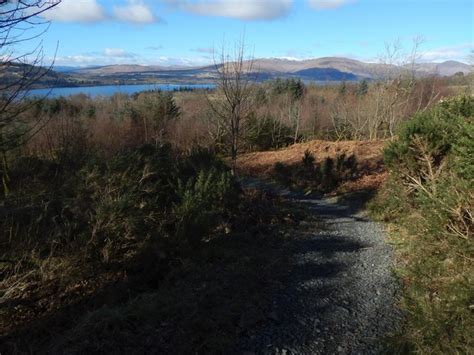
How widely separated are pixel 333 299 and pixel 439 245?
1.58m

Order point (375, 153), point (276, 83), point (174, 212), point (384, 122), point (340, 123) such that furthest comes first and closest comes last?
point (276, 83) → point (340, 123) → point (384, 122) → point (375, 153) → point (174, 212)

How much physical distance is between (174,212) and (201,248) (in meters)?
0.89

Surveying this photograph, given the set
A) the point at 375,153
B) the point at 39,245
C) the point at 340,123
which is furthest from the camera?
the point at 340,123

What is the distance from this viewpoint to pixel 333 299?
5.01 meters

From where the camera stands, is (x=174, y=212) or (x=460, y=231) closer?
(x=460, y=231)

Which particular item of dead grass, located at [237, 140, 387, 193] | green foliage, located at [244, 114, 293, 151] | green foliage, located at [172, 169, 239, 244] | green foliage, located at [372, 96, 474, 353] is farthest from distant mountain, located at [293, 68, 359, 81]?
green foliage, located at [172, 169, 239, 244]

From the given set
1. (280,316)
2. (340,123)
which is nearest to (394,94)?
(340,123)

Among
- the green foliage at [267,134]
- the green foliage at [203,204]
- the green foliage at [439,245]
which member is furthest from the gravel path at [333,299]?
the green foliage at [267,134]

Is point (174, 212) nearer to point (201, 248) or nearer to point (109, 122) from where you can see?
point (201, 248)

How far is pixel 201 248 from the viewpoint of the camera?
633 cm

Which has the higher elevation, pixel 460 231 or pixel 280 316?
pixel 460 231

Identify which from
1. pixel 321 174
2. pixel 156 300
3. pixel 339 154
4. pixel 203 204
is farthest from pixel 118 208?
pixel 339 154

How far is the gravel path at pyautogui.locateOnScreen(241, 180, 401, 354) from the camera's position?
4094 mm

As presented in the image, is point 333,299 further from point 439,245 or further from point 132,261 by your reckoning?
point 132,261
